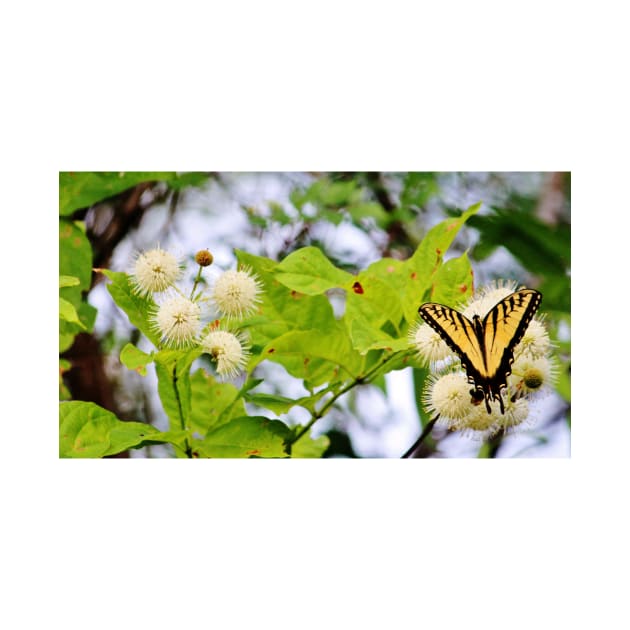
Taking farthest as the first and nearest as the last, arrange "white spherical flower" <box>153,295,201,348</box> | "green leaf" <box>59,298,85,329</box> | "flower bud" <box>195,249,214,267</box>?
"green leaf" <box>59,298,85,329</box> < "flower bud" <box>195,249,214,267</box> < "white spherical flower" <box>153,295,201,348</box>

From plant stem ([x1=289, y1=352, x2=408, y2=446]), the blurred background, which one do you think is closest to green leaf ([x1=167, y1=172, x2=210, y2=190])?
the blurred background

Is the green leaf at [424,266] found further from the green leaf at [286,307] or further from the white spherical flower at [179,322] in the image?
the white spherical flower at [179,322]

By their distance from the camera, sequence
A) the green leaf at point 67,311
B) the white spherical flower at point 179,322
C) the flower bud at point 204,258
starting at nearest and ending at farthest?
the white spherical flower at point 179,322 < the flower bud at point 204,258 < the green leaf at point 67,311

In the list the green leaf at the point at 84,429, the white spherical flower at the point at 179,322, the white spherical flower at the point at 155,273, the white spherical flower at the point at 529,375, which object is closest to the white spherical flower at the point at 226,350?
the white spherical flower at the point at 179,322

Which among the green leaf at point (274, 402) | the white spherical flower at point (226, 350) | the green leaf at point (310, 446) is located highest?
the white spherical flower at point (226, 350)

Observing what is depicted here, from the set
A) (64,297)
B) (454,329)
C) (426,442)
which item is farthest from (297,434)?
(64,297)

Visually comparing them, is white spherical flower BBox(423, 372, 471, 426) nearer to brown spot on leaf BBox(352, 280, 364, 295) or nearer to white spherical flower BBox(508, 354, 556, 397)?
white spherical flower BBox(508, 354, 556, 397)

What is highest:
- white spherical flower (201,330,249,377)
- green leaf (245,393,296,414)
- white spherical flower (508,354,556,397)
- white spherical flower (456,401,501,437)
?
white spherical flower (201,330,249,377)
